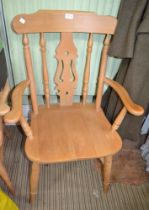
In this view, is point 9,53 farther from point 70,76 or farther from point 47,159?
point 47,159

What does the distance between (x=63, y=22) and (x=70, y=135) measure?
58 centimetres

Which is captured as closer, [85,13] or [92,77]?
[85,13]

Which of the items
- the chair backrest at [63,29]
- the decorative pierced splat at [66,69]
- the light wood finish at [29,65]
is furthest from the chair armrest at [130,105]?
the light wood finish at [29,65]

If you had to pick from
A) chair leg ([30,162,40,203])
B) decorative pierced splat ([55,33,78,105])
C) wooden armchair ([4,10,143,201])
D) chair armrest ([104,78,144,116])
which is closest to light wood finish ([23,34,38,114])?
wooden armchair ([4,10,143,201])

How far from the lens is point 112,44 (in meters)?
0.96

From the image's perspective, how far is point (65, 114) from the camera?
3.57ft

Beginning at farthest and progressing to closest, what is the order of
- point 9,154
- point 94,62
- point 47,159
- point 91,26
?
point 9,154, point 94,62, point 91,26, point 47,159

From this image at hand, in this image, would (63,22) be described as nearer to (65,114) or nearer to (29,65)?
(29,65)

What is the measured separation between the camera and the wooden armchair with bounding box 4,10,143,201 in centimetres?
85

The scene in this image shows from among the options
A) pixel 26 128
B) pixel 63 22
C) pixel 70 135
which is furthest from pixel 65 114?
pixel 63 22

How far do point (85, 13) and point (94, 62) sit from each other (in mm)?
355

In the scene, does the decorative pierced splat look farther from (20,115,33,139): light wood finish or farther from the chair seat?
(20,115,33,139): light wood finish

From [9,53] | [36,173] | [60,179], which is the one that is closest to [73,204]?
[60,179]

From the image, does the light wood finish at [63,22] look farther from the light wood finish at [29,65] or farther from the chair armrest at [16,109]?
the chair armrest at [16,109]
